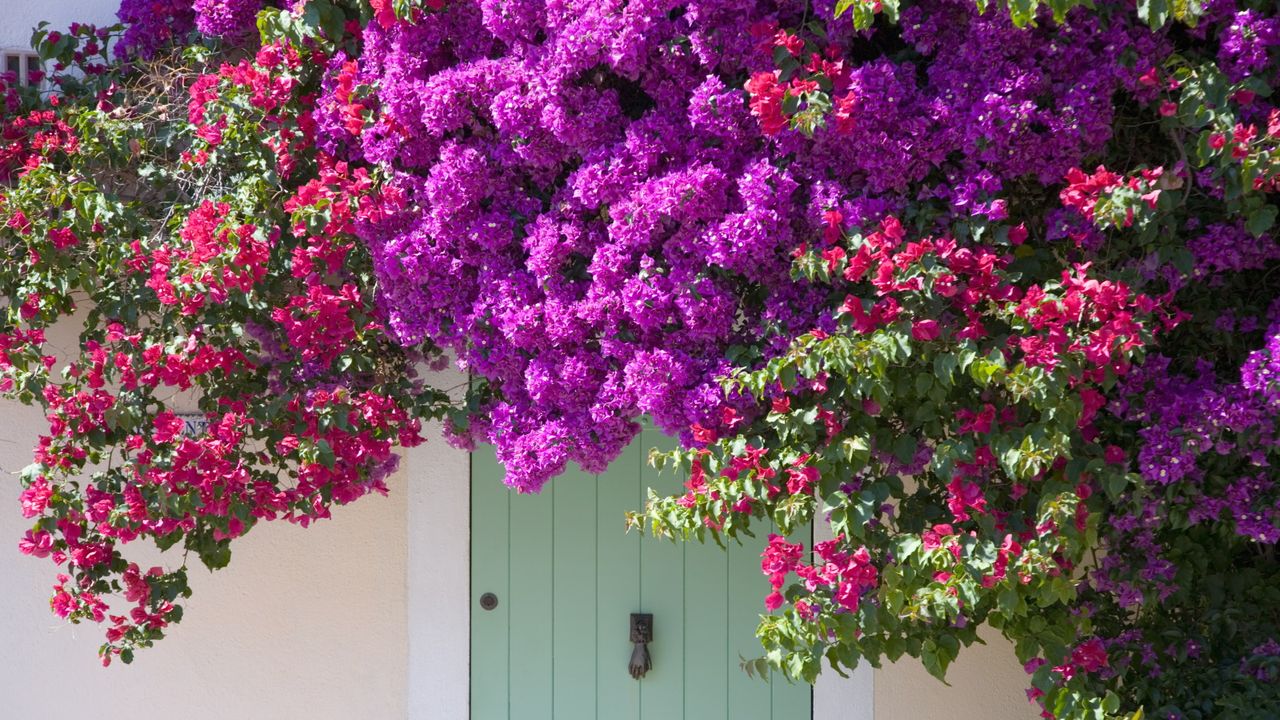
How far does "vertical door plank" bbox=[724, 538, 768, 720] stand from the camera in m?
4.81

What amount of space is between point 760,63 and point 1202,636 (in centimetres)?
203

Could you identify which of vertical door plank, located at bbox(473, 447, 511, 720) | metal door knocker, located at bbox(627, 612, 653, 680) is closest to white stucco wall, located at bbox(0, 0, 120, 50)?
vertical door plank, located at bbox(473, 447, 511, 720)

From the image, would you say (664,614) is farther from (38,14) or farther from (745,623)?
(38,14)

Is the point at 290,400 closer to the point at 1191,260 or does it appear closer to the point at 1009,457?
the point at 1009,457

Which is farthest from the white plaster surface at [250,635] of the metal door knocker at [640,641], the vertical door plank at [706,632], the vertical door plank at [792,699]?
the vertical door plank at [792,699]

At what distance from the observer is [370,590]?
4.98 metres

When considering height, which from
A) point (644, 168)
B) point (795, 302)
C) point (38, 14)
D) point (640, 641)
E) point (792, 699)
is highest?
point (38, 14)

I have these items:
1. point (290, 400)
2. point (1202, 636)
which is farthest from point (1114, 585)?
point (290, 400)

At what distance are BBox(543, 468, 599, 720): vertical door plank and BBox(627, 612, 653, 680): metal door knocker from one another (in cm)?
18

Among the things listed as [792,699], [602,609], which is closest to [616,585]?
[602,609]

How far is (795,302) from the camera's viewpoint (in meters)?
3.40

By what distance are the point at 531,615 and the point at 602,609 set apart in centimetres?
29

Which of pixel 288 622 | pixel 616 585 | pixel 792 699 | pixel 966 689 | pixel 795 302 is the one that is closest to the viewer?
pixel 795 302

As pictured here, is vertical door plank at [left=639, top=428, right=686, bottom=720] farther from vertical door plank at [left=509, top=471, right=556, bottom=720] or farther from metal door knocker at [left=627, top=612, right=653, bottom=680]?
vertical door plank at [left=509, top=471, right=556, bottom=720]
